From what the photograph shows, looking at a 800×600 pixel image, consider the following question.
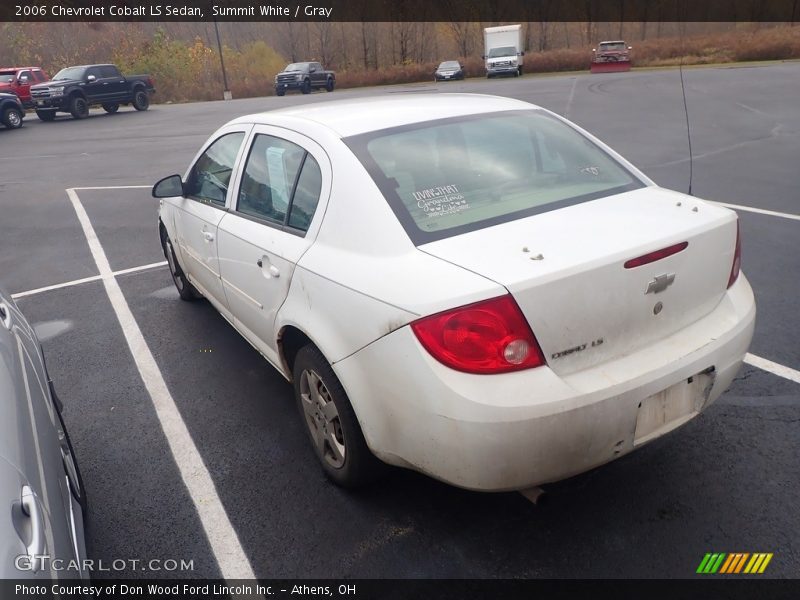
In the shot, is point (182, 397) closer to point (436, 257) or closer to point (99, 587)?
point (99, 587)

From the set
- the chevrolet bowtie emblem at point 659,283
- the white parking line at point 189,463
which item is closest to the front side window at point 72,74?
the white parking line at point 189,463

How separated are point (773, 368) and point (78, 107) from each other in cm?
2904

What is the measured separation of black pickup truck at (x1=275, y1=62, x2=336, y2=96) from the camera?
124 ft

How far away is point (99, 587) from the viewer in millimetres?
2609

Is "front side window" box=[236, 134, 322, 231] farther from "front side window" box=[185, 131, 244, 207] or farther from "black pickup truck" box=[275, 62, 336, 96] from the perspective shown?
"black pickup truck" box=[275, 62, 336, 96]

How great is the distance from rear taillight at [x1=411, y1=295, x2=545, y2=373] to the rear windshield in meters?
0.46

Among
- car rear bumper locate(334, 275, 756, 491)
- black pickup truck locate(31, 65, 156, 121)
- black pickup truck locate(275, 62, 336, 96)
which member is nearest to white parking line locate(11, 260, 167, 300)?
car rear bumper locate(334, 275, 756, 491)

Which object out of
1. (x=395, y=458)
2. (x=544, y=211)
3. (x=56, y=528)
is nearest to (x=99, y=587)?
(x=56, y=528)

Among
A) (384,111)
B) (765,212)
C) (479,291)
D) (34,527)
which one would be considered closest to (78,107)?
(765,212)

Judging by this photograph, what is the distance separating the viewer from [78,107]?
2702cm

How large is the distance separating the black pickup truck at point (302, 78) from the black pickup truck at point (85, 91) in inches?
357

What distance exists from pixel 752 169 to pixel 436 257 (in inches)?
323

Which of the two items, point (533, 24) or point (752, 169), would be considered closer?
point (752, 169)

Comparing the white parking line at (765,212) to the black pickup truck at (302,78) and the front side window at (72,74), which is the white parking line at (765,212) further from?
the black pickup truck at (302,78)
